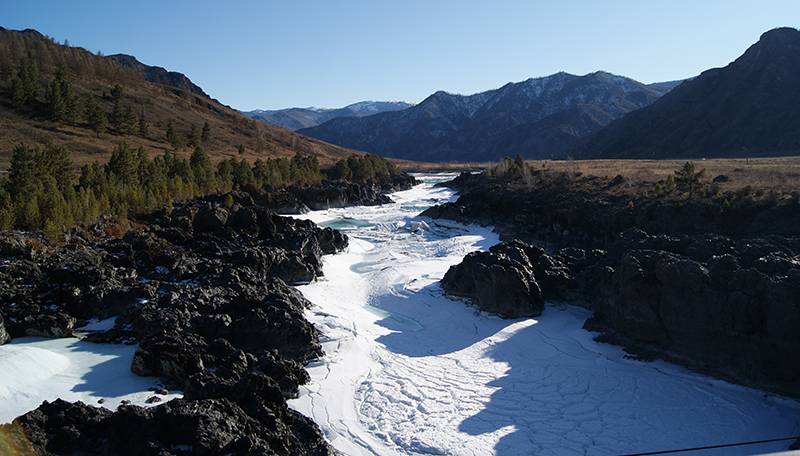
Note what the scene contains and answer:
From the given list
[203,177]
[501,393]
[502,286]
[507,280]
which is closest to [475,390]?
[501,393]

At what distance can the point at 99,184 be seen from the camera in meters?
27.7

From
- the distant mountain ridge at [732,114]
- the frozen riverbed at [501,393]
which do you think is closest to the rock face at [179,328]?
the frozen riverbed at [501,393]

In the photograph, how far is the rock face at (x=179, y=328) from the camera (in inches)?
266

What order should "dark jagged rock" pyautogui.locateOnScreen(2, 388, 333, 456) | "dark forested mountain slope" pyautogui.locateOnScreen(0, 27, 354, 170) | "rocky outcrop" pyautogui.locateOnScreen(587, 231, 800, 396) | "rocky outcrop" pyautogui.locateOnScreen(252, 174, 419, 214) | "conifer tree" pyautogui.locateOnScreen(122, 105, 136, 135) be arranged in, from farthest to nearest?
"conifer tree" pyautogui.locateOnScreen(122, 105, 136, 135) → "dark forested mountain slope" pyautogui.locateOnScreen(0, 27, 354, 170) → "rocky outcrop" pyautogui.locateOnScreen(252, 174, 419, 214) → "rocky outcrop" pyautogui.locateOnScreen(587, 231, 800, 396) → "dark jagged rock" pyautogui.locateOnScreen(2, 388, 333, 456)

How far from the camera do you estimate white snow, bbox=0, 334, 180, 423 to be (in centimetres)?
839

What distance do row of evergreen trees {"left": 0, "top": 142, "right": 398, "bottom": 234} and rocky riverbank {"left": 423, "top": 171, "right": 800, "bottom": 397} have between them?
60.4ft

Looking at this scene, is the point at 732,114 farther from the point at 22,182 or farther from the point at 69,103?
the point at 69,103

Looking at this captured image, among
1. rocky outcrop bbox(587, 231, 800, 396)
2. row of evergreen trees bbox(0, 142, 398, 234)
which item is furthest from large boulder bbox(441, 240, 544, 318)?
row of evergreen trees bbox(0, 142, 398, 234)

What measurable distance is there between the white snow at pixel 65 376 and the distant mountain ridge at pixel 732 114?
84451 millimetres

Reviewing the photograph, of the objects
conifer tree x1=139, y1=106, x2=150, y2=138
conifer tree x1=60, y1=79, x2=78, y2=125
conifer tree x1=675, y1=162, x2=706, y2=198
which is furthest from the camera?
conifer tree x1=139, y1=106, x2=150, y2=138

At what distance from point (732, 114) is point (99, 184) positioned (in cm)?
10381

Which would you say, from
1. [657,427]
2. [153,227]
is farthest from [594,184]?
[153,227]

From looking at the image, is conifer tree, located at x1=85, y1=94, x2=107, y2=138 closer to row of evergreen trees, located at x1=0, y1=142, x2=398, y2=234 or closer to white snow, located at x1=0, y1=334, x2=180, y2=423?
row of evergreen trees, located at x1=0, y1=142, x2=398, y2=234

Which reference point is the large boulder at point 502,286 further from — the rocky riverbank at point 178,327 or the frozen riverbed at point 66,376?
the frozen riverbed at point 66,376
